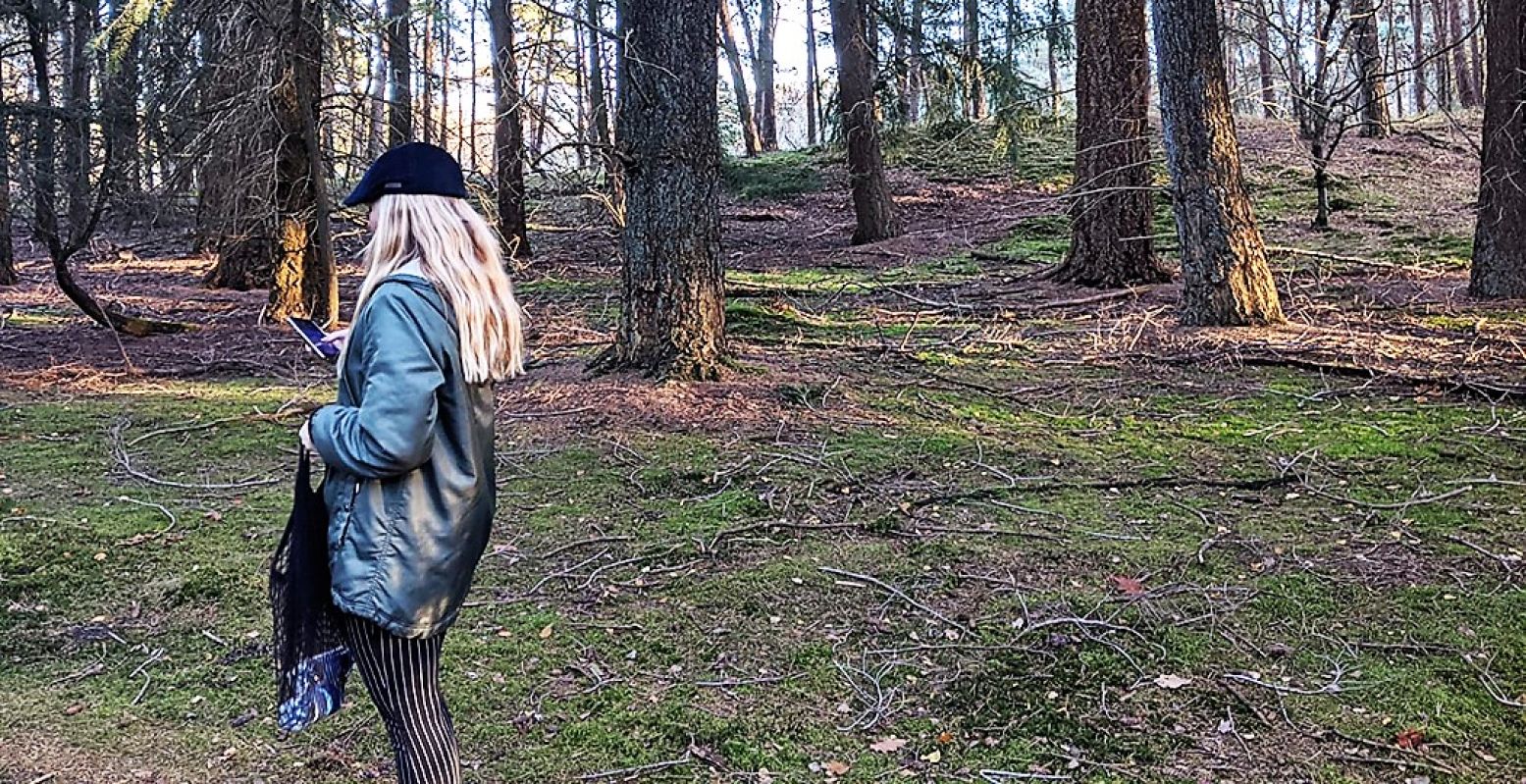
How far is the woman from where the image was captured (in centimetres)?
217

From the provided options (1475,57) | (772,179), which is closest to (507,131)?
(772,179)

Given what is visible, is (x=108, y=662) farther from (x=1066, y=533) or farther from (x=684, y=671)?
(x=1066, y=533)

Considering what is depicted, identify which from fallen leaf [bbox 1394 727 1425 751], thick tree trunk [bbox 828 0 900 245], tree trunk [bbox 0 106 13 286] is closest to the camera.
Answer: fallen leaf [bbox 1394 727 1425 751]

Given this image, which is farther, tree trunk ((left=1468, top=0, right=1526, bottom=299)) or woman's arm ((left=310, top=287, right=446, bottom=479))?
tree trunk ((left=1468, top=0, right=1526, bottom=299))

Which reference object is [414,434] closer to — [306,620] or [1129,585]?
[306,620]

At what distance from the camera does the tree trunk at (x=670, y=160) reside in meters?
6.44

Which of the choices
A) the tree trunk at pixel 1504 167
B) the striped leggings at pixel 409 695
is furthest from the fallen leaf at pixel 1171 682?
the tree trunk at pixel 1504 167

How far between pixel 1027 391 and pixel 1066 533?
2575mm

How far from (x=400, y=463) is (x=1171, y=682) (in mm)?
2406

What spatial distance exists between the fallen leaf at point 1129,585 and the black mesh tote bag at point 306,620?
2.71 meters

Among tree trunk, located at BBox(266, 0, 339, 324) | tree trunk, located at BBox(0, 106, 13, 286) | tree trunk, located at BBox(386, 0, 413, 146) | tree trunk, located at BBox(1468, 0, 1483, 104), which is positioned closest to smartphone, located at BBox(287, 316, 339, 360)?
tree trunk, located at BBox(386, 0, 413, 146)

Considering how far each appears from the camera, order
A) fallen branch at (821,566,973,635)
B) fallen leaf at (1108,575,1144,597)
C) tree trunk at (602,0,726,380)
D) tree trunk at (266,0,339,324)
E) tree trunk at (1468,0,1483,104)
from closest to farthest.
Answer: fallen branch at (821,566,973,635) < fallen leaf at (1108,575,1144,597) < tree trunk at (602,0,726,380) < tree trunk at (266,0,339,324) < tree trunk at (1468,0,1483,104)

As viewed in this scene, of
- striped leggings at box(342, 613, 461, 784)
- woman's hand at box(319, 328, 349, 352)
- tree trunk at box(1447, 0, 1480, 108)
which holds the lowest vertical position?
striped leggings at box(342, 613, 461, 784)

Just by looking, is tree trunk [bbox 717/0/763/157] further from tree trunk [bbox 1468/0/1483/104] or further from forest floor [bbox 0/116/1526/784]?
forest floor [bbox 0/116/1526/784]
